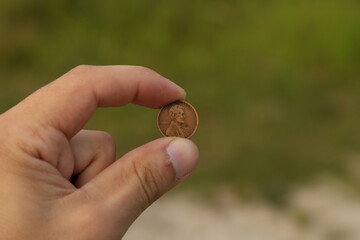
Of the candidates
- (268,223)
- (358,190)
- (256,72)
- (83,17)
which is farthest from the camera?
(83,17)

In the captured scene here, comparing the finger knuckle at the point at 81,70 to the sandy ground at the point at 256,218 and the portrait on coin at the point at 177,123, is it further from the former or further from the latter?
the sandy ground at the point at 256,218

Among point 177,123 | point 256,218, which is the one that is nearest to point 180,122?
point 177,123

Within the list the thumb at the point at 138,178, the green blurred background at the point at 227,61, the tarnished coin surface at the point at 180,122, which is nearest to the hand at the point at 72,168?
the thumb at the point at 138,178

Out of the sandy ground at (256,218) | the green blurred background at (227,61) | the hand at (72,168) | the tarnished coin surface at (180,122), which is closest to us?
the hand at (72,168)

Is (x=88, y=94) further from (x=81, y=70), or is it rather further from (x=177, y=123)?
(x=177, y=123)

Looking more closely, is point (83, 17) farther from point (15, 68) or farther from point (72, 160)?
point (72, 160)

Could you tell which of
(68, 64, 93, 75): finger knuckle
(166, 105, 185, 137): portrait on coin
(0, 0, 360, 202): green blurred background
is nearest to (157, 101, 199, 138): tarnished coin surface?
(166, 105, 185, 137): portrait on coin

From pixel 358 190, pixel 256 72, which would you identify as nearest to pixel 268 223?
pixel 358 190
